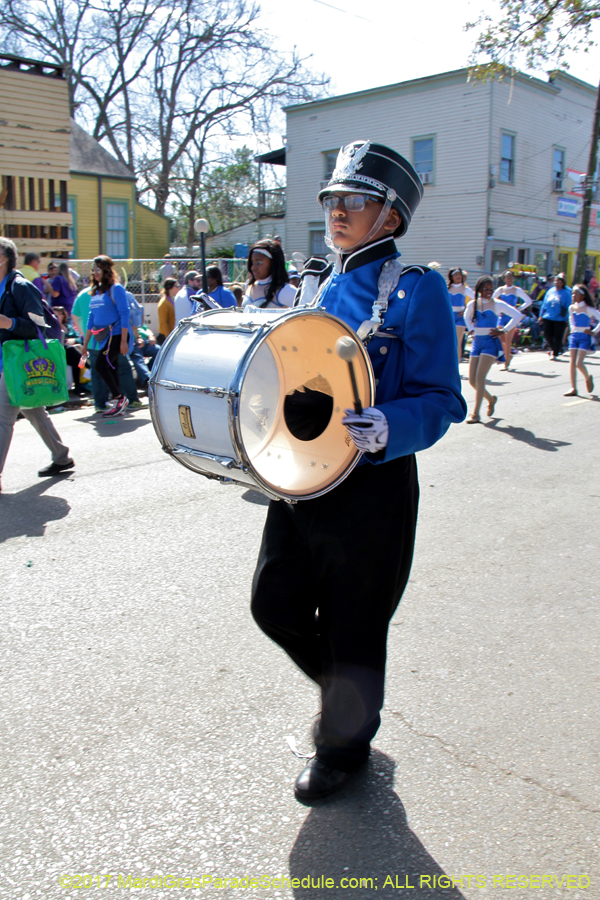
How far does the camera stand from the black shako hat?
217cm

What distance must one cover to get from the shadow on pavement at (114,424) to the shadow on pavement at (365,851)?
605cm

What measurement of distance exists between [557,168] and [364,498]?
28002mm

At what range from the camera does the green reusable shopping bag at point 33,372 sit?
5.43 m

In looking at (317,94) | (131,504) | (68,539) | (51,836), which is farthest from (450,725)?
(317,94)

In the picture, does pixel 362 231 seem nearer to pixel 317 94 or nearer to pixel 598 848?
pixel 598 848

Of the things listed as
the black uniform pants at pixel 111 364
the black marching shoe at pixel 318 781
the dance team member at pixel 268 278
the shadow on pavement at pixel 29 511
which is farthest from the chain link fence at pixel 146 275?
the black marching shoe at pixel 318 781

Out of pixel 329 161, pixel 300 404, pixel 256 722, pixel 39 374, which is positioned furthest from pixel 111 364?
pixel 329 161

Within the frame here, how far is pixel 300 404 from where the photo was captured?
2332 millimetres

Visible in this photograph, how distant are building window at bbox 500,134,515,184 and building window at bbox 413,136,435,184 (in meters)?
2.23

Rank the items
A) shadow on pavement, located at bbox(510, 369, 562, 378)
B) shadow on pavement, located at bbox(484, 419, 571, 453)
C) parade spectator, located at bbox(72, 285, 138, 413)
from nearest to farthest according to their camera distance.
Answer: shadow on pavement, located at bbox(484, 419, 571, 453)
parade spectator, located at bbox(72, 285, 138, 413)
shadow on pavement, located at bbox(510, 369, 562, 378)

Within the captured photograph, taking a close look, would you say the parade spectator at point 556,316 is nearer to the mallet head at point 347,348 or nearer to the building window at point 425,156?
the building window at point 425,156

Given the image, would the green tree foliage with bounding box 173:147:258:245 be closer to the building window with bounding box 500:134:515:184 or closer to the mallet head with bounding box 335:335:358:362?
the building window with bounding box 500:134:515:184

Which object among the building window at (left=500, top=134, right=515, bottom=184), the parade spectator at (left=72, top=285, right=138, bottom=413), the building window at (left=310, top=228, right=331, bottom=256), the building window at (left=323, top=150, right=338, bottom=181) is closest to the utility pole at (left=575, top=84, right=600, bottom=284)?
the building window at (left=500, top=134, right=515, bottom=184)

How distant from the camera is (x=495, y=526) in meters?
5.07
